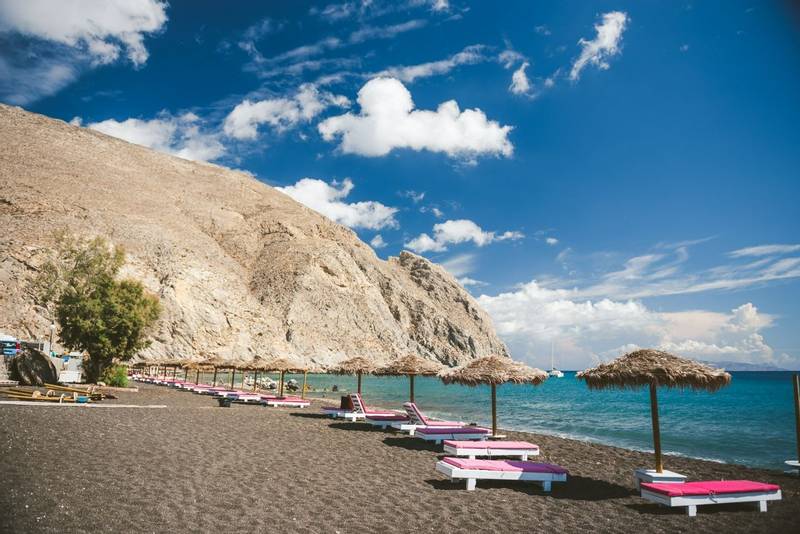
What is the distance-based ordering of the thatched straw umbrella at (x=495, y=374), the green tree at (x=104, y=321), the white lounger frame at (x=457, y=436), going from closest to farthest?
1. the thatched straw umbrella at (x=495, y=374)
2. the white lounger frame at (x=457, y=436)
3. the green tree at (x=104, y=321)

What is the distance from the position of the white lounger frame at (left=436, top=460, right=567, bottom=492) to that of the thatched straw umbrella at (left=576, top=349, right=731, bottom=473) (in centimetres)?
173

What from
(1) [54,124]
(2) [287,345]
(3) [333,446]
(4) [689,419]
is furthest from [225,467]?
(1) [54,124]

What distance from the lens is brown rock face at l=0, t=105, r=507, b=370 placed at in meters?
61.6

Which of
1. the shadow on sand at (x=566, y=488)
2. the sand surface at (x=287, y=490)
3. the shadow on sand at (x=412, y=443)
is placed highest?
the sand surface at (x=287, y=490)

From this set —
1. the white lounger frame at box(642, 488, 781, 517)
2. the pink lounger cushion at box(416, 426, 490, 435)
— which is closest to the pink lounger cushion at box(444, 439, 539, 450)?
the pink lounger cushion at box(416, 426, 490, 435)

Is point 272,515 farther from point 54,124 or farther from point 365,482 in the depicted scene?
point 54,124

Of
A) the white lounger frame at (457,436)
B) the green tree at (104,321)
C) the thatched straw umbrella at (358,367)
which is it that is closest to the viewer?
the white lounger frame at (457,436)

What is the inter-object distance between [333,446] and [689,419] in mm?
27254

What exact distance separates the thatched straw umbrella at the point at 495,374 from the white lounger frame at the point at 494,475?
390 cm

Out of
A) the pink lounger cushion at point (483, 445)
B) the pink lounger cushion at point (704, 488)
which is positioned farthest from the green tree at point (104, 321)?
the pink lounger cushion at point (704, 488)

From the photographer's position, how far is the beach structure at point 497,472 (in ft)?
26.6

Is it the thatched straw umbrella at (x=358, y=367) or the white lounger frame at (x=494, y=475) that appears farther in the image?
the thatched straw umbrella at (x=358, y=367)

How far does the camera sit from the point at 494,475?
27.0 ft

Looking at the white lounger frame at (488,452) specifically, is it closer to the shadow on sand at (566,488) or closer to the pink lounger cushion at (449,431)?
the shadow on sand at (566,488)
